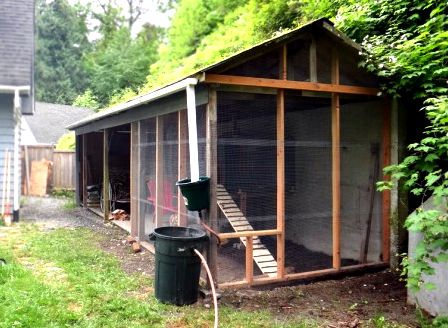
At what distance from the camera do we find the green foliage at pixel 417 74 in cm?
355

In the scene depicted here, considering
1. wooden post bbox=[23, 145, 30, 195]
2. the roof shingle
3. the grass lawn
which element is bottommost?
the grass lawn

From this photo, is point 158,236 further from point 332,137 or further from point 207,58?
point 207,58

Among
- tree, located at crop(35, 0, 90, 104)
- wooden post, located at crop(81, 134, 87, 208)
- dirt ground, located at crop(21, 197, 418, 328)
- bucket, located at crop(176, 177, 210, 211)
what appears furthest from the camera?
tree, located at crop(35, 0, 90, 104)

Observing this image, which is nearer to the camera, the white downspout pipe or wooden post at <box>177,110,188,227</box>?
the white downspout pipe

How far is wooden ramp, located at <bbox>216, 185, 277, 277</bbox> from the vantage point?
5035 mm

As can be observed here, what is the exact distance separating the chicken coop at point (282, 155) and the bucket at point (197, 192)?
11 centimetres

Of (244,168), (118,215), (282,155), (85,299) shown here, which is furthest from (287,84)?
(118,215)

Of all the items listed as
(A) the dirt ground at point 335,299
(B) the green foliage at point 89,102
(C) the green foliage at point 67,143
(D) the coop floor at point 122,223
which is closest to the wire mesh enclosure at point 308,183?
(A) the dirt ground at point 335,299

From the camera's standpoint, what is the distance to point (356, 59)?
544 cm

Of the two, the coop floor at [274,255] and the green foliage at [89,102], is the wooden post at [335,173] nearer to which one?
the coop floor at [274,255]

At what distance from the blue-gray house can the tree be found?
1517 cm

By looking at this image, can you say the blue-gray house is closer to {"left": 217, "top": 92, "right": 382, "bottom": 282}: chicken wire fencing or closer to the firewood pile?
the firewood pile

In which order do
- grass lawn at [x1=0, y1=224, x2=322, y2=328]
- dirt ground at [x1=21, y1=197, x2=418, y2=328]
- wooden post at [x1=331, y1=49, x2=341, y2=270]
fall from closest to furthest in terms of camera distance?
grass lawn at [x1=0, y1=224, x2=322, y2=328] → dirt ground at [x1=21, y1=197, x2=418, y2=328] → wooden post at [x1=331, y1=49, x2=341, y2=270]

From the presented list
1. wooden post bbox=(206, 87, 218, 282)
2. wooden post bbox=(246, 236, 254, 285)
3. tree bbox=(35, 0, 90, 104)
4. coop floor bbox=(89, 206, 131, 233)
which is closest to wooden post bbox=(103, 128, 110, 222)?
coop floor bbox=(89, 206, 131, 233)
